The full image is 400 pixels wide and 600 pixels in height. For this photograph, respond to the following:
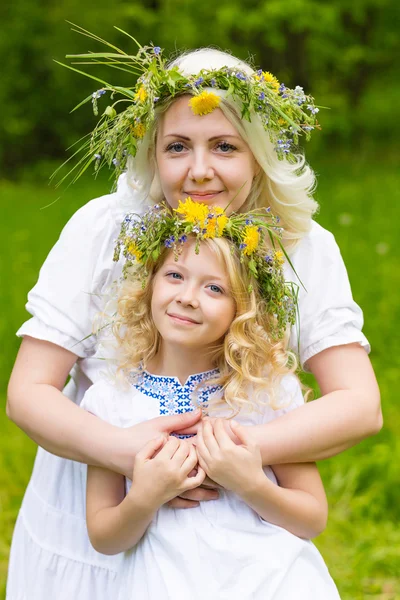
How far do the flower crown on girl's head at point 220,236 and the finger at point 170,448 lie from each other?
40 cm

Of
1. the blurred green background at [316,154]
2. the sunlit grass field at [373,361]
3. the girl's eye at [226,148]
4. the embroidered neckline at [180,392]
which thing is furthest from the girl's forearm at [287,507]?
the sunlit grass field at [373,361]

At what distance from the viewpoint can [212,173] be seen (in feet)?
7.61

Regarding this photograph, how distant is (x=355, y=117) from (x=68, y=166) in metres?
5.73

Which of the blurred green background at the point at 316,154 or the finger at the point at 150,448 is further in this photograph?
the blurred green background at the point at 316,154

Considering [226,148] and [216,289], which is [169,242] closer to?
[216,289]

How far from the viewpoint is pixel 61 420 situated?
2449 millimetres

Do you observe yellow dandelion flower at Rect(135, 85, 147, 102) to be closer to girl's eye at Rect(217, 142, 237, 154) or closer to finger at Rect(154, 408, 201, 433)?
girl's eye at Rect(217, 142, 237, 154)

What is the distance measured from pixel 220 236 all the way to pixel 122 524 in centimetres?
78

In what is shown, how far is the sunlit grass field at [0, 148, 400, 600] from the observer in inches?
154

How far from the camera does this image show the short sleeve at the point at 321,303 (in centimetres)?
263

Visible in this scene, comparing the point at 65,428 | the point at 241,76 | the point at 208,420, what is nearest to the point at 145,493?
the point at 208,420

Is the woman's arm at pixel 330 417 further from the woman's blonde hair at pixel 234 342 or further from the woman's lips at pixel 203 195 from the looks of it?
the woman's lips at pixel 203 195

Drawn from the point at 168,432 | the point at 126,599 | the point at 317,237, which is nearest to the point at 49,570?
the point at 126,599

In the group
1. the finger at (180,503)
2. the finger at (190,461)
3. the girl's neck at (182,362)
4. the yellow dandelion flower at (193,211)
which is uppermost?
the yellow dandelion flower at (193,211)
